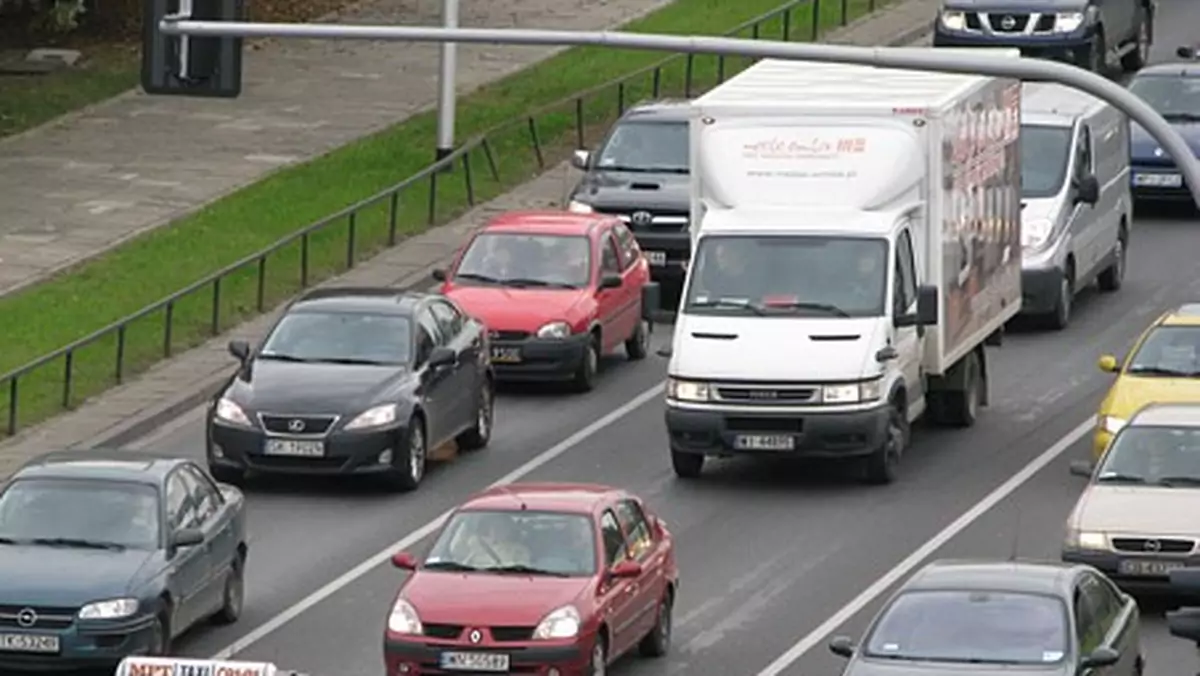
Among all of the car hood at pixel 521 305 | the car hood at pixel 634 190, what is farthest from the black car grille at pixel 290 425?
the car hood at pixel 634 190

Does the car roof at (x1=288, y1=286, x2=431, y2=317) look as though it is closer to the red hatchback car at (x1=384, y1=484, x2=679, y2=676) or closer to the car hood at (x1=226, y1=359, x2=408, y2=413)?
the car hood at (x1=226, y1=359, x2=408, y2=413)

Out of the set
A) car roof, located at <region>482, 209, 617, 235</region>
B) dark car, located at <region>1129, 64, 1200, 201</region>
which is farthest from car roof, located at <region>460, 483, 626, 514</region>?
dark car, located at <region>1129, 64, 1200, 201</region>

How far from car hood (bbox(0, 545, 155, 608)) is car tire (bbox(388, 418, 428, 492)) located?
243 inches

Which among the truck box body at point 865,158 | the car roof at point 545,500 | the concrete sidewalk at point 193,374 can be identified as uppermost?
the truck box body at point 865,158

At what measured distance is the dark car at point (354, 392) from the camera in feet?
106

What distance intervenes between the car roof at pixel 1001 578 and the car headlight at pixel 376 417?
917 centimetres

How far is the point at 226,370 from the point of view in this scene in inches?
1490

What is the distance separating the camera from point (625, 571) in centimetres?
2581

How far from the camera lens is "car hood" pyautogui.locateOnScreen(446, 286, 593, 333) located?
36750mm

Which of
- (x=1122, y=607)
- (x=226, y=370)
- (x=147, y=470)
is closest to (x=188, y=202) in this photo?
(x=226, y=370)

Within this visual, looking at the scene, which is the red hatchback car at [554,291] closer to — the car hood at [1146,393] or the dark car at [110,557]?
the car hood at [1146,393]

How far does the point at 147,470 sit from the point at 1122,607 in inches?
301

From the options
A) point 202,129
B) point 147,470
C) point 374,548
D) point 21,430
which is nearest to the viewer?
point 147,470

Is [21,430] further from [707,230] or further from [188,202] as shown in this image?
[188,202]
